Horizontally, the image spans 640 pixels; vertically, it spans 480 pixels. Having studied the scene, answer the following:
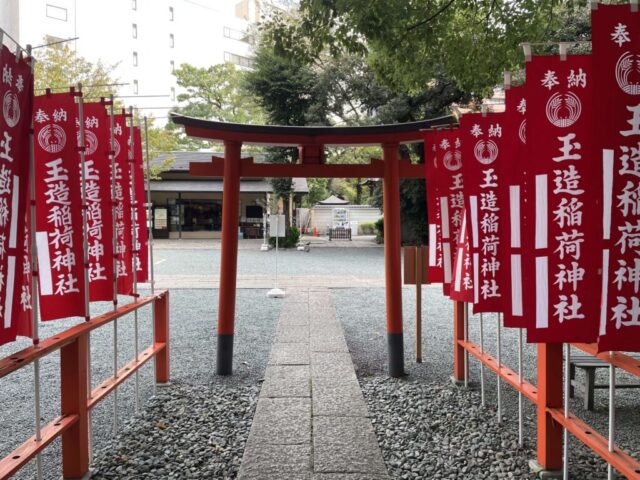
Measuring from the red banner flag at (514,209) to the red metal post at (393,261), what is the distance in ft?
7.67

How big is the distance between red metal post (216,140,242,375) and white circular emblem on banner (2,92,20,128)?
2991 mm

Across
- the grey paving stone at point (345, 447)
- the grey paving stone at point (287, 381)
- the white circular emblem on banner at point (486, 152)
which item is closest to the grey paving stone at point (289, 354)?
the grey paving stone at point (287, 381)

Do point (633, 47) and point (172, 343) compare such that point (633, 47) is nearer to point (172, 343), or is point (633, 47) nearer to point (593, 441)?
point (593, 441)

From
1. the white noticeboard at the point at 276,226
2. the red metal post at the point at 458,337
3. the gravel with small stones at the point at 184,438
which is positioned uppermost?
the white noticeboard at the point at 276,226

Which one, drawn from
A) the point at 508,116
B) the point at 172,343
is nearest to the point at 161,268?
the point at 172,343

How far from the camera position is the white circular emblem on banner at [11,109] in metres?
2.18

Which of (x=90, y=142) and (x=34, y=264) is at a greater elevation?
(x=90, y=142)

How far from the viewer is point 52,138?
281 centimetres

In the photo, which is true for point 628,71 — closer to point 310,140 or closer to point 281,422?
point 281,422

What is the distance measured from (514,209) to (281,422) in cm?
224

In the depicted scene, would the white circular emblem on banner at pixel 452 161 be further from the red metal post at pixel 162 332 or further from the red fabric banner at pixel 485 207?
the red metal post at pixel 162 332

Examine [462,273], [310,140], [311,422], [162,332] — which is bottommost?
[311,422]

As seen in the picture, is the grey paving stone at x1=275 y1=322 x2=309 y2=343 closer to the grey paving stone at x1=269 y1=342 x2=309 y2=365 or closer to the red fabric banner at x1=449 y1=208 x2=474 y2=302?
the grey paving stone at x1=269 y1=342 x2=309 y2=365

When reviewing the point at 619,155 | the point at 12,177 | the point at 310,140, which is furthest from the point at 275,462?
the point at 310,140
